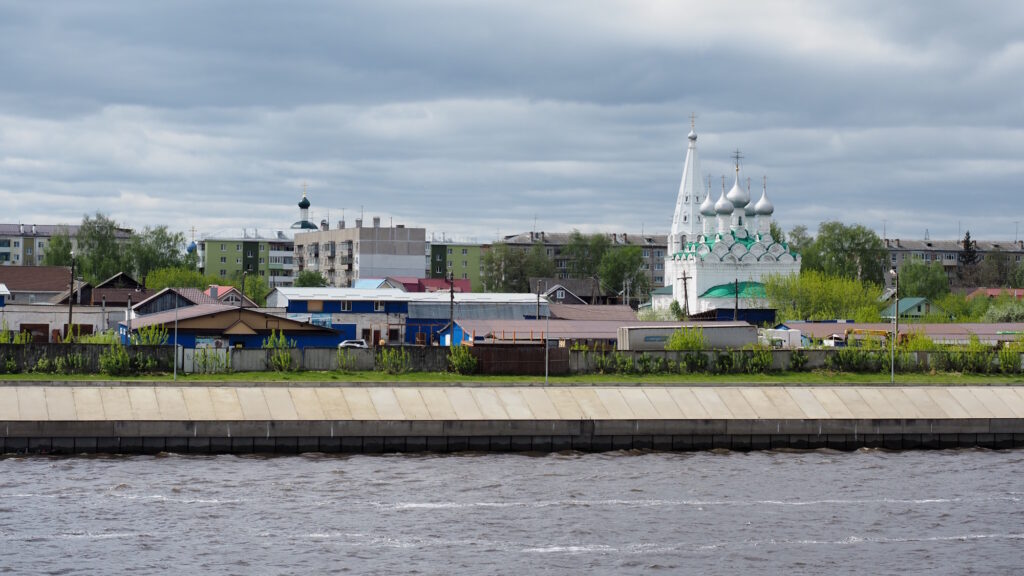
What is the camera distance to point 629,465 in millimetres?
39875

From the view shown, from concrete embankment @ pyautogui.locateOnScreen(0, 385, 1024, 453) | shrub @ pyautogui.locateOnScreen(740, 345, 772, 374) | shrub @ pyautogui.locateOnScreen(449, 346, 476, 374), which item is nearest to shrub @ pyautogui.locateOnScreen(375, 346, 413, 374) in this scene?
shrub @ pyautogui.locateOnScreen(449, 346, 476, 374)

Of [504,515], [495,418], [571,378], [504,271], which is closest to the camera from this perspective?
[504,515]

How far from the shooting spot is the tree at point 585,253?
18825cm

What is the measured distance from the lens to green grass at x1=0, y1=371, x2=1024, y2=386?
46.2 m

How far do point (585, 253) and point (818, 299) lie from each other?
81522mm

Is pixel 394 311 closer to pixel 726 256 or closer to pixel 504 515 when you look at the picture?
pixel 726 256

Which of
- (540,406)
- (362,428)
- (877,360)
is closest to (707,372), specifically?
(877,360)

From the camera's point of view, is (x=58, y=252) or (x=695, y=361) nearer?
(x=695, y=361)

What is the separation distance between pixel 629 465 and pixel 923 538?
11.1 meters

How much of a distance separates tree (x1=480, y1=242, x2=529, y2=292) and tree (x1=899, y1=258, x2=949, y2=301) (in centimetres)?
4504

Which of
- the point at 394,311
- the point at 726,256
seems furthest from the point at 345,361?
the point at 726,256

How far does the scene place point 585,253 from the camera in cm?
18875

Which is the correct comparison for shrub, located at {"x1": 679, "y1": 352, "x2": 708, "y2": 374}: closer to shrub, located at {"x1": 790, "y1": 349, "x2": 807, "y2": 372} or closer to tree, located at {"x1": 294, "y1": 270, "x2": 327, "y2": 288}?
shrub, located at {"x1": 790, "y1": 349, "x2": 807, "y2": 372}

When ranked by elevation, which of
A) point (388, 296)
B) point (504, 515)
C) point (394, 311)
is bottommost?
point (504, 515)
